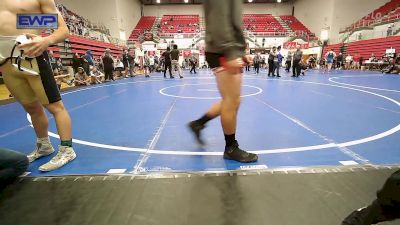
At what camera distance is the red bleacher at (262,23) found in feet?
110

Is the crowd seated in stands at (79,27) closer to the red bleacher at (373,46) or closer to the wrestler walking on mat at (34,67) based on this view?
the wrestler walking on mat at (34,67)

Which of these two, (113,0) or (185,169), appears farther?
(113,0)

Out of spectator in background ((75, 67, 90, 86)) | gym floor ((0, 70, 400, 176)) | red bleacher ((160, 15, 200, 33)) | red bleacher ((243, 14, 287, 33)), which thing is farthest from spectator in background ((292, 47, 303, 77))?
red bleacher ((160, 15, 200, 33))

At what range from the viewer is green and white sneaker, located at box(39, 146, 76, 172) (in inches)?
87.9

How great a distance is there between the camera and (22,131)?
352 centimetres

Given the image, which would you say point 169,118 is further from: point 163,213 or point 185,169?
point 163,213

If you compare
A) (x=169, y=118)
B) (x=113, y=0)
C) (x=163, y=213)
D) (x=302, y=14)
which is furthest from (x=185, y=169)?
(x=302, y=14)

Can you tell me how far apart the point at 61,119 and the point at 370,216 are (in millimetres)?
2417

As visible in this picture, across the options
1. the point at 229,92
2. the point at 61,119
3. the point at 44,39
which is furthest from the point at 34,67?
the point at 229,92

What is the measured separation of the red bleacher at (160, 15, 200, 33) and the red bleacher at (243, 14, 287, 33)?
7.08m

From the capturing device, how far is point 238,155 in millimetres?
2369

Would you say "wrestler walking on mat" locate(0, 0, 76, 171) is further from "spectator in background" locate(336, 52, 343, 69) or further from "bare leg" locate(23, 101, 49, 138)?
"spectator in background" locate(336, 52, 343, 69)

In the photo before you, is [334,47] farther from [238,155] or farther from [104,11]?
[238,155]

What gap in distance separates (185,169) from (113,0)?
89.6 ft
